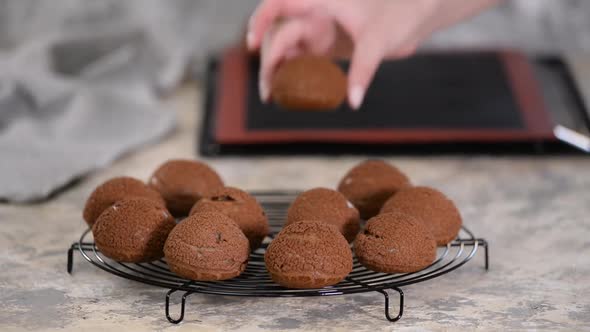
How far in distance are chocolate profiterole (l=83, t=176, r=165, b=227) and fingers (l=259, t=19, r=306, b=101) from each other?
1.11 ft

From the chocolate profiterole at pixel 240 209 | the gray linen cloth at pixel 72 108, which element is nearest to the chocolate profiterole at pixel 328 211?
the chocolate profiterole at pixel 240 209

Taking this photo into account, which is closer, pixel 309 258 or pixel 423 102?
pixel 309 258

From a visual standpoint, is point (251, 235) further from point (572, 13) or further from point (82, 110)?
point (572, 13)

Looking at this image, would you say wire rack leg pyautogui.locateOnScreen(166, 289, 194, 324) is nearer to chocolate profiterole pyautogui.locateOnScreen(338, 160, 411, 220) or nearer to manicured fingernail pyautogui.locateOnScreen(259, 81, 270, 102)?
chocolate profiterole pyautogui.locateOnScreen(338, 160, 411, 220)

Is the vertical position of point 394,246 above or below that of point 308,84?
below

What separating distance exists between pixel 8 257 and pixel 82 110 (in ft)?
2.01

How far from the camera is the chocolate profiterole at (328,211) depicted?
4.34 feet

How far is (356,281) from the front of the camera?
1237mm

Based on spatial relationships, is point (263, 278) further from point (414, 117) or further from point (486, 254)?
point (414, 117)

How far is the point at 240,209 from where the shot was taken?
1.32 meters

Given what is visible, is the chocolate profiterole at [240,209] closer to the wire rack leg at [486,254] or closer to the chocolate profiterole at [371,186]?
the chocolate profiterole at [371,186]

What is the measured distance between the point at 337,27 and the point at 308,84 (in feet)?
0.95

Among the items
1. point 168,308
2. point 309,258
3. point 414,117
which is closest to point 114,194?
point 168,308

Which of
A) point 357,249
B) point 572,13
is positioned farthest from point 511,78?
point 357,249
